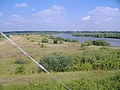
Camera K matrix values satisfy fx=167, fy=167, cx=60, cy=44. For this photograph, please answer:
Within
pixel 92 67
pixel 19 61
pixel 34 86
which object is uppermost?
pixel 34 86

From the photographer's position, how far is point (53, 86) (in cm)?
579

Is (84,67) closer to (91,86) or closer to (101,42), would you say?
(91,86)

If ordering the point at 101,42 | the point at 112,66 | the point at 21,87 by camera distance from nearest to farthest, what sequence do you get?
the point at 21,87
the point at 112,66
the point at 101,42

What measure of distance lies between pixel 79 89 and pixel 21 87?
2.22m

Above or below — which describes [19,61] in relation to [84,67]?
below

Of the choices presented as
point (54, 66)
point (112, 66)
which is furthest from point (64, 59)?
point (112, 66)

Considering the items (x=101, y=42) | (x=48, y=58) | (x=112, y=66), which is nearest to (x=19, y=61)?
(x=48, y=58)

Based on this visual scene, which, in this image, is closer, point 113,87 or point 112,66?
point 113,87

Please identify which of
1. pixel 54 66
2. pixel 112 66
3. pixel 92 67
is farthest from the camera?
pixel 54 66

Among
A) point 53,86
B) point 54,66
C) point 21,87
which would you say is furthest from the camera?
point 54,66

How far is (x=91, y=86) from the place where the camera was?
18.2 feet

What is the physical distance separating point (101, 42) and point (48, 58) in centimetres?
3891

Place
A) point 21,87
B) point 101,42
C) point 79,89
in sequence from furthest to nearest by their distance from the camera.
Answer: point 101,42
point 21,87
point 79,89

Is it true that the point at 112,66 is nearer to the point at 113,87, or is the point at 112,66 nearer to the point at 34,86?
the point at 113,87
